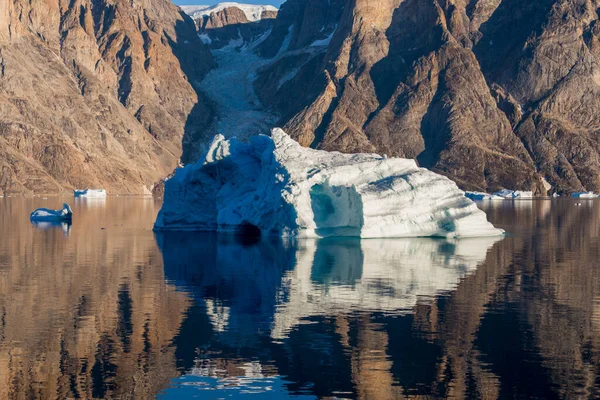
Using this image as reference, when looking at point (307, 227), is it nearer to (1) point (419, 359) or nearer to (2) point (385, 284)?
(2) point (385, 284)

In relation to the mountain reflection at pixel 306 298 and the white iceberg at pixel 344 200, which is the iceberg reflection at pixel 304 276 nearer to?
the mountain reflection at pixel 306 298

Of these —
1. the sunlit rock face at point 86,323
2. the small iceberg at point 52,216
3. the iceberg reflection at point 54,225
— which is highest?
the small iceberg at point 52,216

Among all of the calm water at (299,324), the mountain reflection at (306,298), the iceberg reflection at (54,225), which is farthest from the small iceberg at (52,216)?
the calm water at (299,324)

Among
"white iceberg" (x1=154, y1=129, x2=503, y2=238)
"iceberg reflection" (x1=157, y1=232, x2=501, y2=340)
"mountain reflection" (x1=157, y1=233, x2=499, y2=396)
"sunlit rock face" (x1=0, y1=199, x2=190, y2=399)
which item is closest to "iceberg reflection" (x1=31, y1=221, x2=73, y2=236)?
"white iceberg" (x1=154, y1=129, x2=503, y2=238)

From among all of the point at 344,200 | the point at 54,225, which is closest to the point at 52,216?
the point at 54,225

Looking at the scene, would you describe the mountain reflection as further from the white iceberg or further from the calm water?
the white iceberg

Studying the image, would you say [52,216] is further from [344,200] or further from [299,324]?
[299,324]
